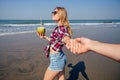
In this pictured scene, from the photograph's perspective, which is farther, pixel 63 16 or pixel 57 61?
pixel 63 16

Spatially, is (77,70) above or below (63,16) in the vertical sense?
below

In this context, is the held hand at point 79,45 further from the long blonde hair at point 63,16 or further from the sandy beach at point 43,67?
the sandy beach at point 43,67

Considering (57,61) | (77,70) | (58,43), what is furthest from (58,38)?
(77,70)

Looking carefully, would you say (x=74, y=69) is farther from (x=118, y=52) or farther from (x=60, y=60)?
(x=118, y=52)

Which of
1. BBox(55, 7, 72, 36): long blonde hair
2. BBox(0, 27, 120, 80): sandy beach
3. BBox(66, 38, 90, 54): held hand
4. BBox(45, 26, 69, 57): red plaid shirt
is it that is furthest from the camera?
BBox(0, 27, 120, 80): sandy beach

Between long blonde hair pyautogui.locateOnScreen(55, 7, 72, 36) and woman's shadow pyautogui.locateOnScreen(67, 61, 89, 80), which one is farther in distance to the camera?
woman's shadow pyautogui.locateOnScreen(67, 61, 89, 80)

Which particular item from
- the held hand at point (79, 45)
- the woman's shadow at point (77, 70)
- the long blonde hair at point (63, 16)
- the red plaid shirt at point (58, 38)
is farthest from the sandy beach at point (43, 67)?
the held hand at point (79, 45)

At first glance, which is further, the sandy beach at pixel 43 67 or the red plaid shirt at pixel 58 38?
the sandy beach at pixel 43 67

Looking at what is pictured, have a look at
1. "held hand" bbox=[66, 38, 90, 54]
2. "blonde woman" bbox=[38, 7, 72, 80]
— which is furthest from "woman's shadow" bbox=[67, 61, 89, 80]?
"held hand" bbox=[66, 38, 90, 54]

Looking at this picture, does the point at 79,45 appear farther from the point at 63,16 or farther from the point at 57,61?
the point at 63,16

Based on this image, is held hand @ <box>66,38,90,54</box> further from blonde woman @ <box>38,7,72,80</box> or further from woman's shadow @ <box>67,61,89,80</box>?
woman's shadow @ <box>67,61,89,80</box>

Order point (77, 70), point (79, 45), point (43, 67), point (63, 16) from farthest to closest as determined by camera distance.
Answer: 1. point (43, 67)
2. point (77, 70)
3. point (63, 16)
4. point (79, 45)

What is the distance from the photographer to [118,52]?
1357 millimetres

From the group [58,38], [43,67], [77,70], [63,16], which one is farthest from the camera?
[43,67]
